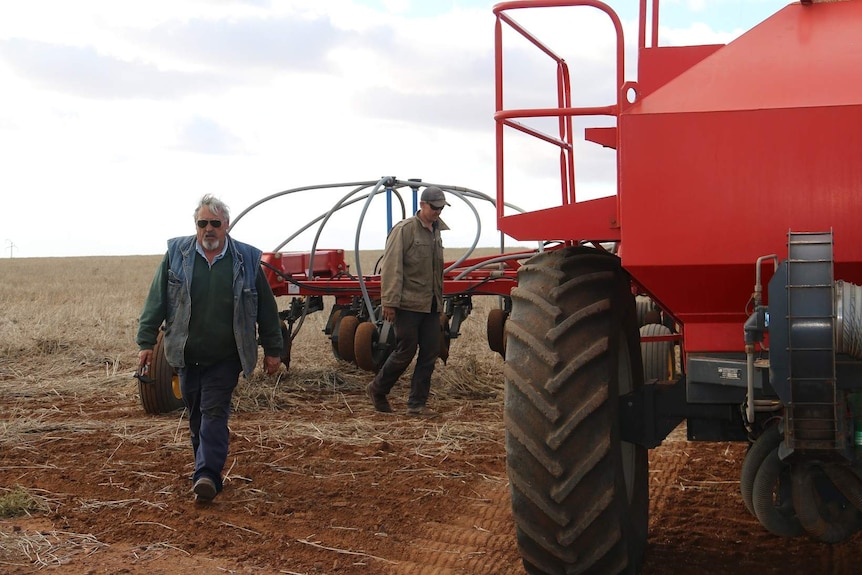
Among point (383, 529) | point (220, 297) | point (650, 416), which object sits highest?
point (220, 297)

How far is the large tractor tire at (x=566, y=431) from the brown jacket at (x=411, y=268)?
4.68 m

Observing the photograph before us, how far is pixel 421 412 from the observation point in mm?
8945

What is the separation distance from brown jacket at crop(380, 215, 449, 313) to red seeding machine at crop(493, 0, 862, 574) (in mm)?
4404

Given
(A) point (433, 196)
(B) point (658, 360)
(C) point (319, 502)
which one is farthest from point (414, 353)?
(C) point (319, 502)

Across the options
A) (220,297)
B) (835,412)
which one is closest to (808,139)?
(835,412)

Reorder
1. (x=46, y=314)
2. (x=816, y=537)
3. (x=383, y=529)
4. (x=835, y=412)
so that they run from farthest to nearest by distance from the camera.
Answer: (x=46, y=314) → (x=383, y=529) → (x=816, y=537) → (x=835, y=412)

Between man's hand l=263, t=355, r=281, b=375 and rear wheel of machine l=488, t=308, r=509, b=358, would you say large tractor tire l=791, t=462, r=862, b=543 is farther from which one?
rear wheel of machine l=488, t=308, r=509, b=358

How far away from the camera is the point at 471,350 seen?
13266 millimetres

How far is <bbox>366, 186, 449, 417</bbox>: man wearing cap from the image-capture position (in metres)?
8.80

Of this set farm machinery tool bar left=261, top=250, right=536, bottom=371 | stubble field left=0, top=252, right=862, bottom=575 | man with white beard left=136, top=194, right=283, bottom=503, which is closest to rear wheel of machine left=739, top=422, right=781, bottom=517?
stubble field left=0, top=252, right=862, bottom=575

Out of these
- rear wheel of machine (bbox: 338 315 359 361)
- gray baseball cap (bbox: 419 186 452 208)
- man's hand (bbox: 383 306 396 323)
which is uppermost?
gray baseball cap (bbox: 419 186 452 208)

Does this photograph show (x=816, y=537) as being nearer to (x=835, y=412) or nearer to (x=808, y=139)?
(x=835, y=412)

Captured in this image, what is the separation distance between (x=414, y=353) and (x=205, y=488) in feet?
11.0

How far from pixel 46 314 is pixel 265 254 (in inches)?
295
